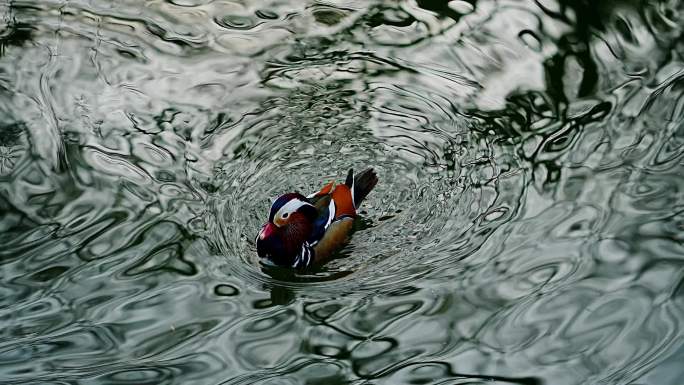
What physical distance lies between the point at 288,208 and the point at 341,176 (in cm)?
84

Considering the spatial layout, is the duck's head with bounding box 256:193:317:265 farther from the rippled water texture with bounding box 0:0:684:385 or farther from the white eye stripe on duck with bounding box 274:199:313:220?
the rippled water texture with bounding box 0:0:684:385

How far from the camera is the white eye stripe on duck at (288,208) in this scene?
6.34 meters

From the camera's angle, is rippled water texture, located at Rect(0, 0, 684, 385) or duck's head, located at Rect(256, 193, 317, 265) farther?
duck's head, located at Rect(256, 193, 317, 265)

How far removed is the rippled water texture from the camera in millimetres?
5590

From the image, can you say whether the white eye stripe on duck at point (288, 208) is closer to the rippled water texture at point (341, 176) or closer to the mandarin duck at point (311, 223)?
the mandarin duck at point (311, 223)

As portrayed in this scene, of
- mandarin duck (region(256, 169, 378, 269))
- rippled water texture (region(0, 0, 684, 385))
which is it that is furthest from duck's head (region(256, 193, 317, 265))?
rippled water texture (region(0, 0, 684, 385))

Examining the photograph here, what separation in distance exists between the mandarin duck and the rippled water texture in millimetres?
108

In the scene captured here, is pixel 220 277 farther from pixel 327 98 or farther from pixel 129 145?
pixel 327 98

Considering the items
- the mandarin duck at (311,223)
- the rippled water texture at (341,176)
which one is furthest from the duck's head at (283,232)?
the rippled water texture at (341,176)

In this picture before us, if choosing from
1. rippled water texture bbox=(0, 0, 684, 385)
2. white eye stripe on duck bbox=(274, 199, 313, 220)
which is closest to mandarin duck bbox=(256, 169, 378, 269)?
white eye stripe on duck bbox=(274, 199, 313, 220)

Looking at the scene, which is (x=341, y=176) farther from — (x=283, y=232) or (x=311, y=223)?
(x=283, y=232)

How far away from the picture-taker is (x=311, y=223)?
654 centimetres

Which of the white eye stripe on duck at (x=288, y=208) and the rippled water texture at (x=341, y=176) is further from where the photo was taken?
the white eye stripe on duck at (x=288, y=208)

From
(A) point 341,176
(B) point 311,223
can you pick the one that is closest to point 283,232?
(B) point 311,223
